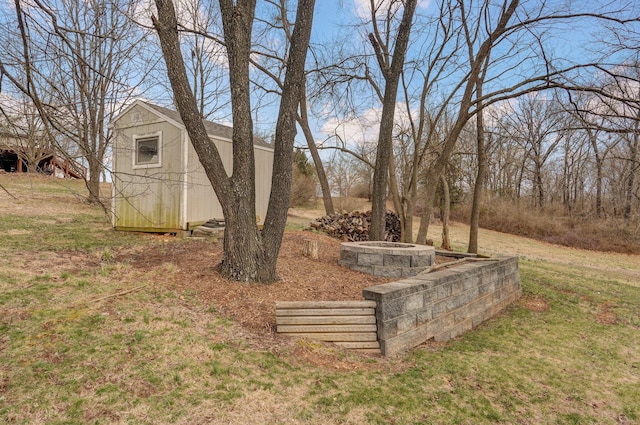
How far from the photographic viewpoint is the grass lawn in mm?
2172

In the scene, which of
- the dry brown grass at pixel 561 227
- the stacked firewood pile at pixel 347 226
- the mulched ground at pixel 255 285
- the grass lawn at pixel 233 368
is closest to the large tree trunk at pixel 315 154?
the stacked firewood pile at pixel 347 226

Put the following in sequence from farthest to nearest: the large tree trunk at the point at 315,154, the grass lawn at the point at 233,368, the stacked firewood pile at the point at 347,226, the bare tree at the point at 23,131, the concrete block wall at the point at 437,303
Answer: the large tree trunk at the point at 315,154 < the stacked firewood pile at the point at 347,226 < the concrete block wall at the point at 437,303 < the bare tree at the point at 23,131 < the grass lawn at the point at 233,368

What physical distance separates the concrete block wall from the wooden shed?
16.9 feet

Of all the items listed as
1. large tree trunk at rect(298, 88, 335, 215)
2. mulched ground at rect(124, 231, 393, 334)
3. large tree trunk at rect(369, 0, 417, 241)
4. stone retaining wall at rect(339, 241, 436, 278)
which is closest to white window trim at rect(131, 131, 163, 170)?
mulched ground at rect(124, 231, 393, 334)

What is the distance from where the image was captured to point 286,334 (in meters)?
3.17

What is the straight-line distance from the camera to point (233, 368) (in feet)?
8.46

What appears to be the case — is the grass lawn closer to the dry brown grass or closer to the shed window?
the shed window

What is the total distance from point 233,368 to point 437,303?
2302 millimetres

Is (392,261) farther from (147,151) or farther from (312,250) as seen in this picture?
(147,151)

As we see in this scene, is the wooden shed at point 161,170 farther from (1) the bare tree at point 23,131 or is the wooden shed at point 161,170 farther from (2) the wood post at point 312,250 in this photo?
(2) the wood post at point 312,250

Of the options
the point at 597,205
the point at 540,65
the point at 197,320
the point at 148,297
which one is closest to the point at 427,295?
the point at 197,320

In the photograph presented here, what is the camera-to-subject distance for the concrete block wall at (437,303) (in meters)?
3.24

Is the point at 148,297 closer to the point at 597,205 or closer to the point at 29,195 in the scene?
the point at 29,195

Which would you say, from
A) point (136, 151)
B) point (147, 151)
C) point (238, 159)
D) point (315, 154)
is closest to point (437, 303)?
point (238, 159)
